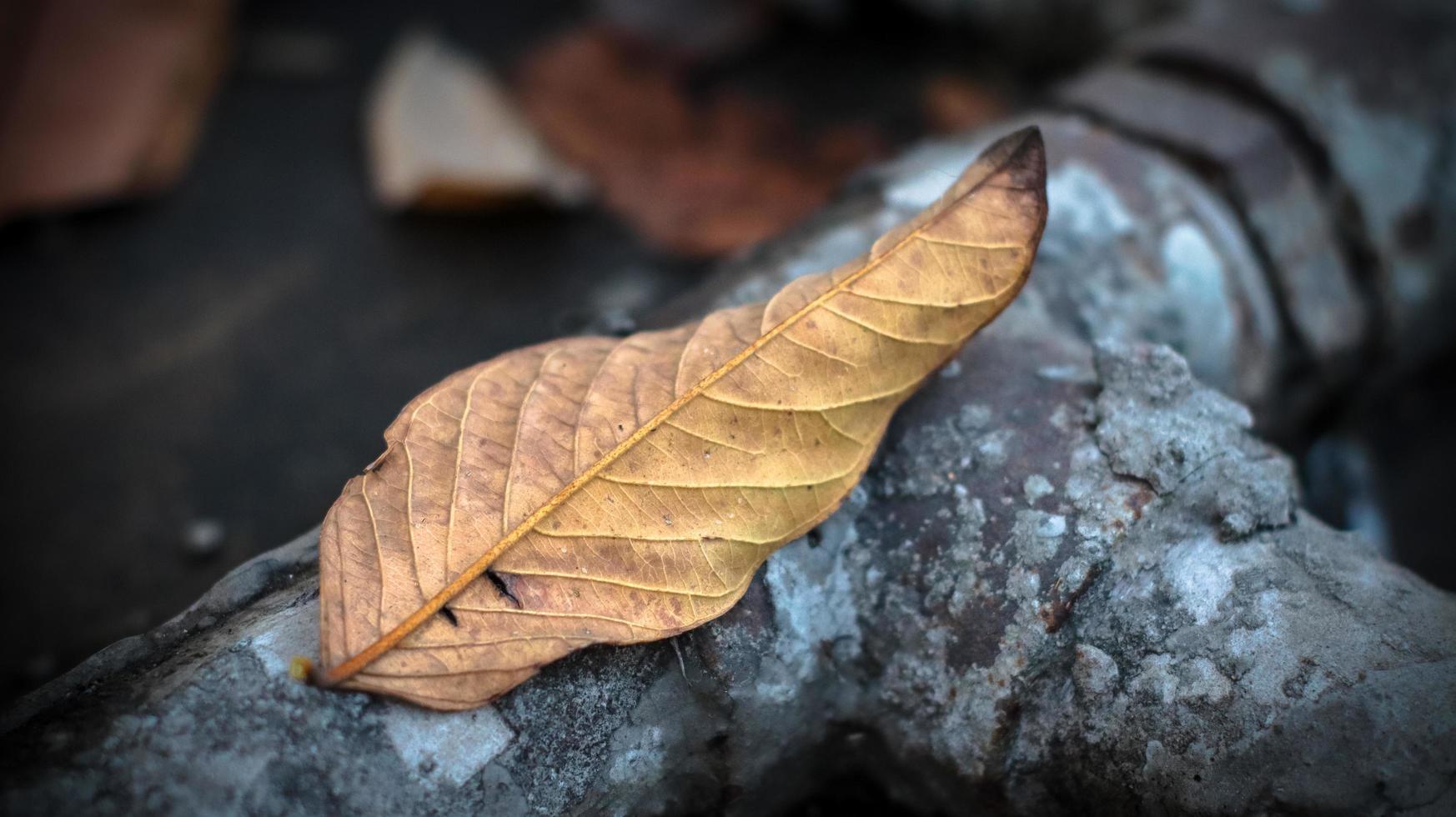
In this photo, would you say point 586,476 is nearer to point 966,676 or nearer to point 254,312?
point 966,676

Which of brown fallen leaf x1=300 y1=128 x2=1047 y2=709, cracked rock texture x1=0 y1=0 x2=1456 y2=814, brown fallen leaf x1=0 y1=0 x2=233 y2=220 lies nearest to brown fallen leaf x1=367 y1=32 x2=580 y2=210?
brown fallen leaf x1=0 y1=0 x2=233 y2=220

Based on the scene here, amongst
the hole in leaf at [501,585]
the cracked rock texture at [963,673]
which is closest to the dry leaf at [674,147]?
the cracked rock texture at [963,673]

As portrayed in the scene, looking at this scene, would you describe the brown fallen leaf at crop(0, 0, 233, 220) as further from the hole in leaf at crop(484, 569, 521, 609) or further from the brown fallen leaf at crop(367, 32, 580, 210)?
the hole in leaf at crop(484, 569, 521, 609)

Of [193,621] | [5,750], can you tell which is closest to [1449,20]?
[193,621]

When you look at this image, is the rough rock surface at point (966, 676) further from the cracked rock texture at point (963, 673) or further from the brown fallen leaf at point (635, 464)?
the brown fallen leaf at point (635, 464)

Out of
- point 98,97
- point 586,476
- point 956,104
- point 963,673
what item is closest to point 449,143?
point 98,97

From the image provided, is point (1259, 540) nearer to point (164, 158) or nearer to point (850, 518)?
point (850, 518)
